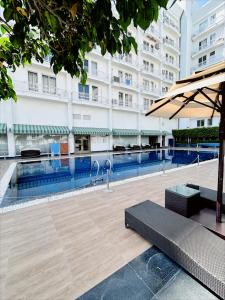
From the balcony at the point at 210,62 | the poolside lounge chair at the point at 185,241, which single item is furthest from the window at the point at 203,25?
the poolside lounge chair at the point at 185,241

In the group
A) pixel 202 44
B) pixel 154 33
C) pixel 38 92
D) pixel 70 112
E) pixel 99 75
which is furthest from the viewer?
pixel 202 44

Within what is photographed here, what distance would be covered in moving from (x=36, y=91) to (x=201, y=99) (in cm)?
1723

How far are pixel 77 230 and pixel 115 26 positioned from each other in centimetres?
350

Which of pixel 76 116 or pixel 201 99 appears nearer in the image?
pixel 201 99

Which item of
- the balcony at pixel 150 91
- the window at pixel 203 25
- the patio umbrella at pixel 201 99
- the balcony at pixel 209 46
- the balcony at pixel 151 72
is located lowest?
the patio umbrella at pixel 201 99

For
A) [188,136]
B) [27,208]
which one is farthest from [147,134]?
[27,208]

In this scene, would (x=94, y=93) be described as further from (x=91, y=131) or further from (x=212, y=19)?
Answer: (x=212, y=19)

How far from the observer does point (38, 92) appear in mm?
17031

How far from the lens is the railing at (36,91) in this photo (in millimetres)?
16062

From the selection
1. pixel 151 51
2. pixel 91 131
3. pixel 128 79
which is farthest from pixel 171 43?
pixel 91 131

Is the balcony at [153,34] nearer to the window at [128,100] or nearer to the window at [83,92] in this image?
the window at [128,100]

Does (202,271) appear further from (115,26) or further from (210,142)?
(210,142)

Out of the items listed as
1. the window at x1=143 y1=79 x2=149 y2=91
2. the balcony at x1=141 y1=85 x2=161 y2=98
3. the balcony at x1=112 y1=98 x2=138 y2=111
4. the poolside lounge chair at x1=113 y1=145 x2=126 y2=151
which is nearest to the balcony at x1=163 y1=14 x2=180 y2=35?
the window at x1=143 y1=79 x2=149 y2=91

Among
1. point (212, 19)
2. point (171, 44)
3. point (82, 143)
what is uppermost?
point (212, 19)
